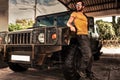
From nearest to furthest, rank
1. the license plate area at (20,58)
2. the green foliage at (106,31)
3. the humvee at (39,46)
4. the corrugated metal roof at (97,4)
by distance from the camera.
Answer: the humvee at (39,46) < the license plate area at (20,58) < the corrugated metal roof at (97,4) < the green foliage at (106,31)

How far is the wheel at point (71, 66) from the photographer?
4547 millimetres

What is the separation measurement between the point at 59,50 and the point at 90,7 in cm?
1433

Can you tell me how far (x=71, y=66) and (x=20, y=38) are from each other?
1.27m

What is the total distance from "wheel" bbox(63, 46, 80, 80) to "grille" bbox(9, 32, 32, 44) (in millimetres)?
870

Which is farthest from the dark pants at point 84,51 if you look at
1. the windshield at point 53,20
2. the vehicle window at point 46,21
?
the vehicle window at point 46,21

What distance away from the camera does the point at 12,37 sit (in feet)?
16.9

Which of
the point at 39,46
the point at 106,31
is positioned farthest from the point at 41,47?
the point at 106,31

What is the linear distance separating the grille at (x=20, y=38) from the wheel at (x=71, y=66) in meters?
0.87

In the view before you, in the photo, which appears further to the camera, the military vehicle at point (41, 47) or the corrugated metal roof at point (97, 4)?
the corrugated metal roof at point (97, 4)

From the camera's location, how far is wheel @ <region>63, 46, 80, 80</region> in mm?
A: 4547

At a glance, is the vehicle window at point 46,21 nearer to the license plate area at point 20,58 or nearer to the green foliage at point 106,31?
the license plate area at point 20,58

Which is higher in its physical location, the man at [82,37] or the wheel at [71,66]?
the man at [82,37]

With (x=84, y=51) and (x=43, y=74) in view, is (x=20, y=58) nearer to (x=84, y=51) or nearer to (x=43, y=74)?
(x=43, y=74)

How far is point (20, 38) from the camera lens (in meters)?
4.99
